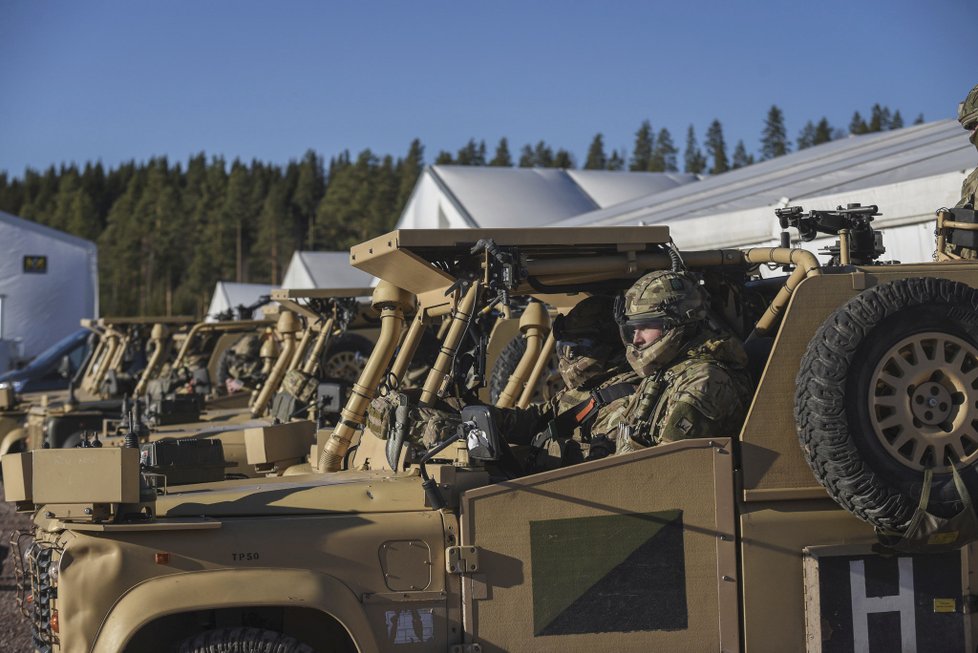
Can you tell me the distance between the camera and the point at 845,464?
3.76m

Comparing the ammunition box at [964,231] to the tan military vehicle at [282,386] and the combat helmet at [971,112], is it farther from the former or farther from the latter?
the tan military vehicle at [282,386]

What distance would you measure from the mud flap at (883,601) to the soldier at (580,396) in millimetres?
1219

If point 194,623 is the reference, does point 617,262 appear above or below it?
above

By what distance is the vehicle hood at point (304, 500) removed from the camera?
3850 mm

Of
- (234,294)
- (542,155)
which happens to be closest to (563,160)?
(542,155)

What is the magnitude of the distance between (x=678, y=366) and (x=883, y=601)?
43.4 inches

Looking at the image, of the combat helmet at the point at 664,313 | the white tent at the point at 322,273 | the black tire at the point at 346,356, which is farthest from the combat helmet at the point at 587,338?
the white tent at the point at 322,273

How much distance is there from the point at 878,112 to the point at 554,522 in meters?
81.3

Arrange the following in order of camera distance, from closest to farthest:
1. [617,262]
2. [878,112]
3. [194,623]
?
1. [194,623]
2. [617,262]
3. [878,112]

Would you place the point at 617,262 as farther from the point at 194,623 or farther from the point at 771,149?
the point at 771,149

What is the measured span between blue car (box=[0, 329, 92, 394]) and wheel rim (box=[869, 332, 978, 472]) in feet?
50.4

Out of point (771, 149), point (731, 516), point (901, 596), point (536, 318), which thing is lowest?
point (901, 596)

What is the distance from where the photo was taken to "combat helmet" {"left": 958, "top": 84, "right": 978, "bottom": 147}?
18.0 ft

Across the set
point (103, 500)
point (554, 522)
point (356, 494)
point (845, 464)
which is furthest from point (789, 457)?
point (103, 500)
